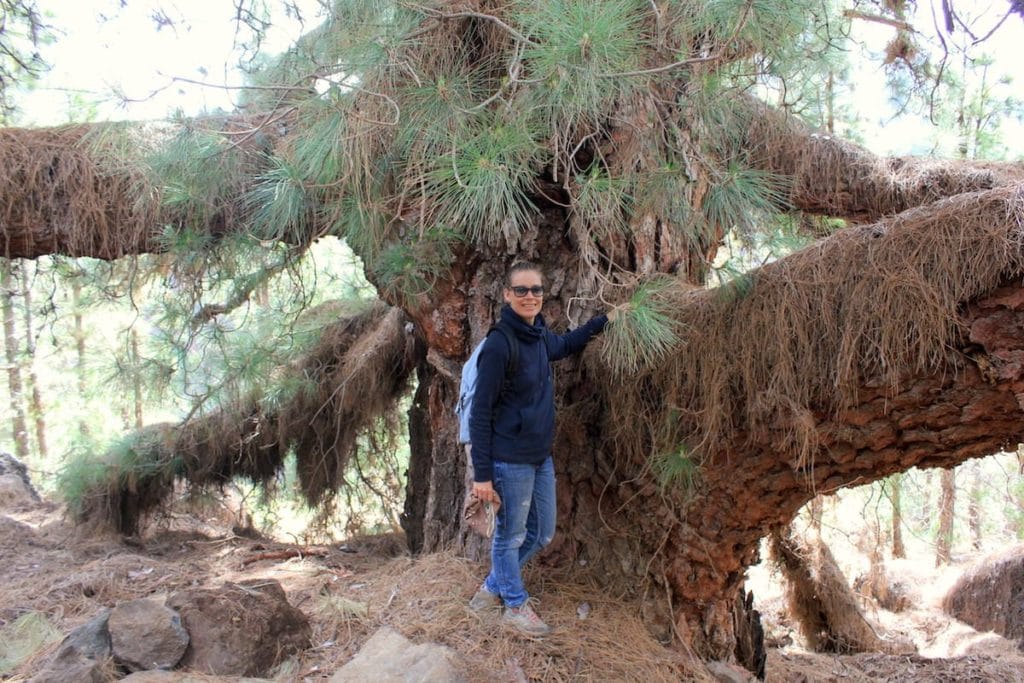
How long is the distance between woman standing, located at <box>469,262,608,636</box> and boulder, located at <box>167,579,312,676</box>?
896mm

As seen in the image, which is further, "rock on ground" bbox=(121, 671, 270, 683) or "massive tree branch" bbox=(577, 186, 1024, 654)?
"rock on ground" bbox=(121, 671, 270, 683)

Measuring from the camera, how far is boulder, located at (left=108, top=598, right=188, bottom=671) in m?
3.39

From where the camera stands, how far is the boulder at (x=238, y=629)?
136 inches

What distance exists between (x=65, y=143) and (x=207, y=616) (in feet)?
9.16

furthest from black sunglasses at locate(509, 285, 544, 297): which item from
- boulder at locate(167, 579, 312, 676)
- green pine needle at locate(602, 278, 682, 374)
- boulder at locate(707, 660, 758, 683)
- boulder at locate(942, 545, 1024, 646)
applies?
boulder at locate(942, 545, 1024, 646)

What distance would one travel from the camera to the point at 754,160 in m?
5.03

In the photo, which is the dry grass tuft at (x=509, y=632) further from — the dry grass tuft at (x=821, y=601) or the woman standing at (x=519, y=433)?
the dry grass tuft at (x=821, y=601)

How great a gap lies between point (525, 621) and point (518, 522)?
0.43 m

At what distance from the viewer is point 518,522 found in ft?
11.2

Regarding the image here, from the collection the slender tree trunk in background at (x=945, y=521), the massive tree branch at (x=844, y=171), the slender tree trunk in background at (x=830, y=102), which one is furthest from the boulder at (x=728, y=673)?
the slender tree trunk in background at (x=945, y=521)

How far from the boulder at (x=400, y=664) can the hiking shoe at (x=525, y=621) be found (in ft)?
0.97

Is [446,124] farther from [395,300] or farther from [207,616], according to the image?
[207,616]

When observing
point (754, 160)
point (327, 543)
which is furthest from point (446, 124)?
point (327, 543)

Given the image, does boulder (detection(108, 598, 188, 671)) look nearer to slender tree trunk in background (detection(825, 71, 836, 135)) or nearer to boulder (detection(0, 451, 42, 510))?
boulder (detection(0, 451, 42, 510))
